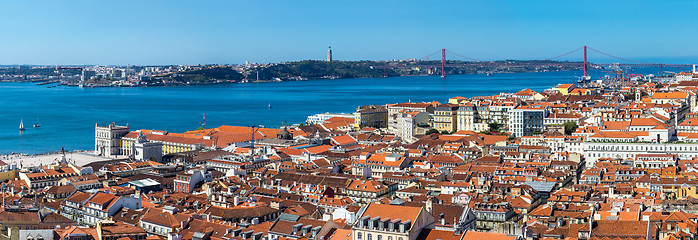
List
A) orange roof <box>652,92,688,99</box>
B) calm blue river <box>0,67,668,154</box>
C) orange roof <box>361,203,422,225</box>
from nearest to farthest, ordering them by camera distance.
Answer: orange roof <box>361,203,422,225</box> < orange roof <box>652,92,688,99</box> < calm blue river <box>0,67,668,154</box>

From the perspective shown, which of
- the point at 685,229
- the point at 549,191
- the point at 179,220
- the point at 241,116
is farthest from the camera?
the point at 241,116

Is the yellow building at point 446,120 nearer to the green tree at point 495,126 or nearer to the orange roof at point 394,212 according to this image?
the green tree at point 495,126

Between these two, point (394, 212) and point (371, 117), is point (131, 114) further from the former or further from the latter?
point (394, 212)

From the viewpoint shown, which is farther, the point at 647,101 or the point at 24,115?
the point at 24,115

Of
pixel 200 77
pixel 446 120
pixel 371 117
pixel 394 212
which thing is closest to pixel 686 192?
pixel 394 212

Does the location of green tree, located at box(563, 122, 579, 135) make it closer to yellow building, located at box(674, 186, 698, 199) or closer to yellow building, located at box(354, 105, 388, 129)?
yellow building, located at box(674, 186, 698, 199)

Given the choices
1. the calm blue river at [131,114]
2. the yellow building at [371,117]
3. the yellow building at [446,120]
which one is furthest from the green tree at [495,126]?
the calm blue river at [131,114]

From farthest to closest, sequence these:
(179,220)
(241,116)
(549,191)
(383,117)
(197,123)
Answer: (241,116), (197,123), (383,117), (549,191), (179,220)

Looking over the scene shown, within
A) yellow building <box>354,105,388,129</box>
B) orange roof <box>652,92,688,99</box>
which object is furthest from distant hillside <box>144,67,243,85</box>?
orange roof <box>652,92,688,99</box>

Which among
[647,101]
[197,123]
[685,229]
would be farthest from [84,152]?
[685,229]

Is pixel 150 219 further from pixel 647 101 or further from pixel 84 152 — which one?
pixel 647 101
